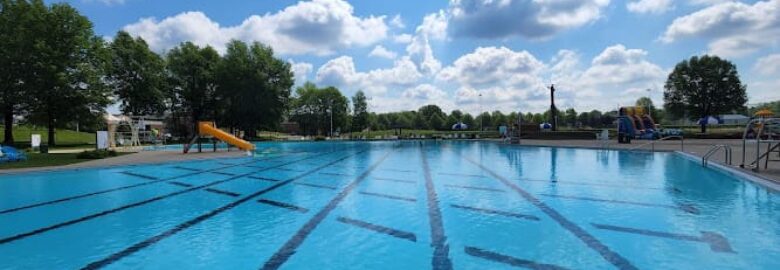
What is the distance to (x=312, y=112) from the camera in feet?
253

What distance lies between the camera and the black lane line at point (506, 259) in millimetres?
5098

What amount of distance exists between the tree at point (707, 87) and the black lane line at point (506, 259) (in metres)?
60.3

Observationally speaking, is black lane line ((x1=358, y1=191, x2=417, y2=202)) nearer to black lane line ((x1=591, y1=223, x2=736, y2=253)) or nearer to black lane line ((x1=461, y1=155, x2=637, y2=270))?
black lane line ((x1=461, y1=155, x2=637, y2=270))

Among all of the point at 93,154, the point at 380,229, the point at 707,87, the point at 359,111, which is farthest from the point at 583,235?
the point at 359,111

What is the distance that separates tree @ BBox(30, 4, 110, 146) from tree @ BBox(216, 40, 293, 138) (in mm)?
17528

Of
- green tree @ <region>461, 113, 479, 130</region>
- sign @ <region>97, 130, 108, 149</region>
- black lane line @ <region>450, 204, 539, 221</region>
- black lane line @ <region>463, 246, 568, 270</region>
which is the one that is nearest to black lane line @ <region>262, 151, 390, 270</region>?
black lane line @ <region>463, 246, 568, 270</region>

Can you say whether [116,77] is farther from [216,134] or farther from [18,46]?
[216,134]

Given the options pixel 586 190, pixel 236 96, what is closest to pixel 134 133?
pixel 236 96

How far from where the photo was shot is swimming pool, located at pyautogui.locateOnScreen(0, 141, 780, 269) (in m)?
5.50

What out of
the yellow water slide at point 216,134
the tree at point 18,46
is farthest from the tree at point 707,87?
the tree at point 18,46

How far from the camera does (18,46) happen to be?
31250mm

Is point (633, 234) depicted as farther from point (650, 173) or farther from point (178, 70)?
point (178, 70)

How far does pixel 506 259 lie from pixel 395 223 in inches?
104

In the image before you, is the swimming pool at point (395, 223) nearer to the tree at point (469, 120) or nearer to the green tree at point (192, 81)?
the green tree at point (192, 81)
